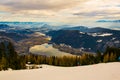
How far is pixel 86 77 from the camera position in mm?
27031

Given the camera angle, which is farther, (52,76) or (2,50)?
(2,50)

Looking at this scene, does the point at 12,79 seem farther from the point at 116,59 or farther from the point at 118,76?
the point at 116,59

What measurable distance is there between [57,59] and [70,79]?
306 feet

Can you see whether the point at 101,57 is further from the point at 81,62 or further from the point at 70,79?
the point at 70,79

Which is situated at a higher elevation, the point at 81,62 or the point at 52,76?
the point at 52,76

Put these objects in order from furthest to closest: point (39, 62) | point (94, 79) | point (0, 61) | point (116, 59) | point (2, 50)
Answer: point (39, 62) → point (116, 59) → point (2, 50) → point (0, 61) → point (94, 79)

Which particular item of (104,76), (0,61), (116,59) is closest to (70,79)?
(104,76)

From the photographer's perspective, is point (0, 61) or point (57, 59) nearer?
point (0, 61)

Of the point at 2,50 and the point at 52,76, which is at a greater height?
the point at 52,76

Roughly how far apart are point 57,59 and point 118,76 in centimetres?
9220

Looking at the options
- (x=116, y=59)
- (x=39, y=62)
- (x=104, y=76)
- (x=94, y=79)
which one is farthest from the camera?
(x=39, y=62)

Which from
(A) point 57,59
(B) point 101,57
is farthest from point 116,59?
(A) point 57,59

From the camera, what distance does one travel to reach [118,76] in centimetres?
2745

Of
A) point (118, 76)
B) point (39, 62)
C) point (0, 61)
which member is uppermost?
point (118, 76)
